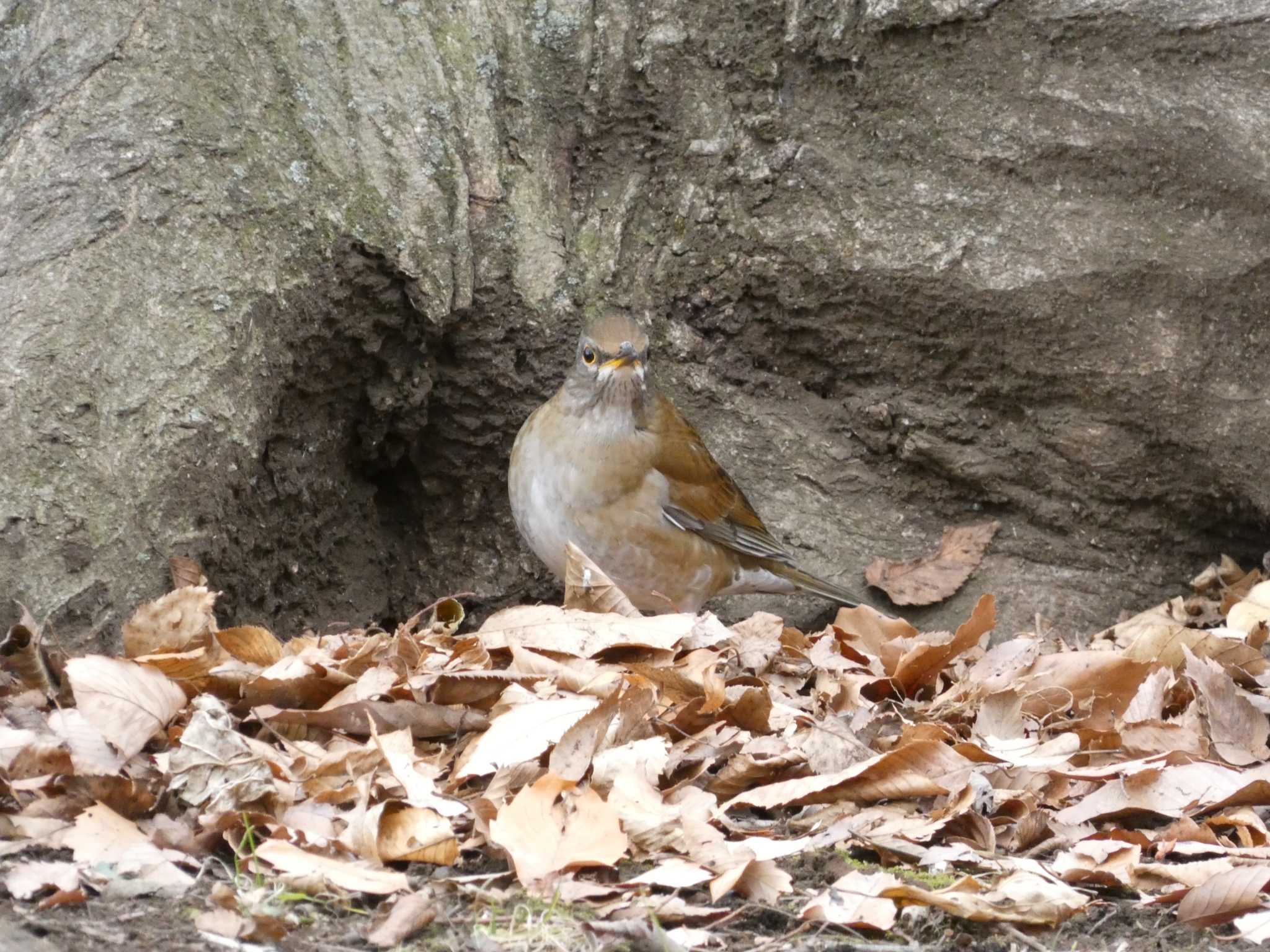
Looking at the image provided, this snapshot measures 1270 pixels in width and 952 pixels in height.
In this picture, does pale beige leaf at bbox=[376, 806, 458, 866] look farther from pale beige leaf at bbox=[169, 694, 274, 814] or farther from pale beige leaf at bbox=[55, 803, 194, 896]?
pale beige leaf at bbox=[55, 803, 194, 896]

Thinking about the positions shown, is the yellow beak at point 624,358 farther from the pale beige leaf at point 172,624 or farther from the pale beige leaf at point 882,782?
the pale beige leaf at point 882,782

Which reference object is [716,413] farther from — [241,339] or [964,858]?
[964,858]

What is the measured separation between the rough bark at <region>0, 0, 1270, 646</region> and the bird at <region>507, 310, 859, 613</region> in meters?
0.26

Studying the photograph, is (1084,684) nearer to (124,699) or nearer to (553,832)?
(553,832)

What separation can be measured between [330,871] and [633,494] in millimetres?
3594

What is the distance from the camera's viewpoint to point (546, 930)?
3.04 metres

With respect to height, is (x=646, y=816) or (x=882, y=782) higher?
(x=646, y=816)

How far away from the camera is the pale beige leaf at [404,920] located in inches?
118

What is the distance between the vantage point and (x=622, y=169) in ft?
22.1

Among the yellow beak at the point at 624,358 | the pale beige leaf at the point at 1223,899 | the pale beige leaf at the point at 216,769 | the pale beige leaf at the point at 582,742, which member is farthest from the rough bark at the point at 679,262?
the pale beige leaf at the point at 1223,899

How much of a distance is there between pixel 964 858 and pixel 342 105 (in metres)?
4.03

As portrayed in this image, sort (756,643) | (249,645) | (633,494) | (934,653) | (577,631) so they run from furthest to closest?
(633,494), (756,643), (934,653), (577,631), (249,645)

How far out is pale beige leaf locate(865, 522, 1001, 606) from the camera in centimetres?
695

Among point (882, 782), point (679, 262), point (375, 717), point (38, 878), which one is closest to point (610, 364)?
point (679, 262)
